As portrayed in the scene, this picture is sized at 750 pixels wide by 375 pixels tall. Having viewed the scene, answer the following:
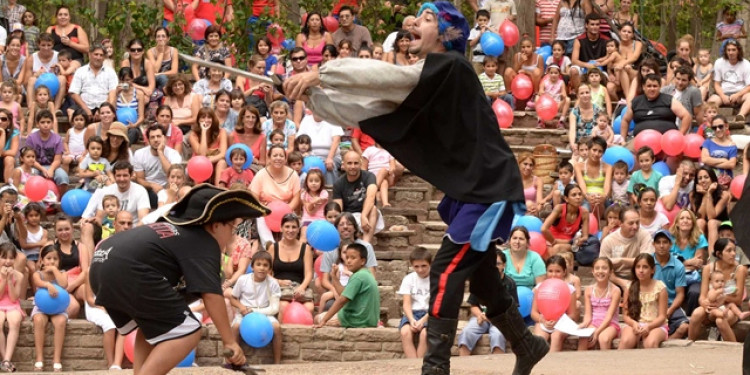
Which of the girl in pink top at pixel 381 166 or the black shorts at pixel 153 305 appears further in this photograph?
the girl in pink top at pixel 381 166

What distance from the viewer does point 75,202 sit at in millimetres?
13586

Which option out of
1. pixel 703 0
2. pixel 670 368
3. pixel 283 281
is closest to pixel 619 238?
pixel 283 281

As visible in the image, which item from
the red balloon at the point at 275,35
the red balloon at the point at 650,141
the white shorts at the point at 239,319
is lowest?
the white shorts at the point at 239,319

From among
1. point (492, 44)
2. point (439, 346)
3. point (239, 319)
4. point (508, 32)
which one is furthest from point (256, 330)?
point (508, 32)

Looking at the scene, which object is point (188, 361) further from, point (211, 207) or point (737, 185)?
point (737, 185)

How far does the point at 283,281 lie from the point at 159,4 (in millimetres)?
9651

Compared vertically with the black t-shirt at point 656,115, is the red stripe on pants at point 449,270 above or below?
above

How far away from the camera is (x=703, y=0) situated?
988 inches

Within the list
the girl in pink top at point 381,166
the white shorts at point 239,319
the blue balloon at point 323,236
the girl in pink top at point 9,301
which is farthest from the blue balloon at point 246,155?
the girl in pink top at point 9,301

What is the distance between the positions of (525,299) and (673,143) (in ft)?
11.2

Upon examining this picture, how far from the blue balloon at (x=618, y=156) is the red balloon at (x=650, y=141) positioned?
24cm

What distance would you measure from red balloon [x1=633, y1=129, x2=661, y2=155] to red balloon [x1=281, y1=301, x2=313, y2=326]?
414cm

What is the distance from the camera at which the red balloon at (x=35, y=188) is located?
13609 millimetres

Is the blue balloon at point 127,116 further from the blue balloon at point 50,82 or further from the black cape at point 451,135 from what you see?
the black cape at point 451,135
